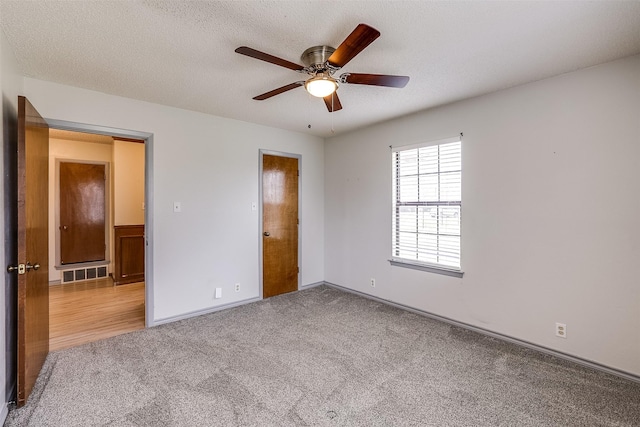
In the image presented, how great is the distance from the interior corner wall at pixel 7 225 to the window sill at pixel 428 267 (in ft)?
11.8

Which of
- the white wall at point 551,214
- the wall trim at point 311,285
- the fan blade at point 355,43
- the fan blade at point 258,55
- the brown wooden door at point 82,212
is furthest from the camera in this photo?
the brown wooden door at point 82,212

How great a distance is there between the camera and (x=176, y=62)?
242cm

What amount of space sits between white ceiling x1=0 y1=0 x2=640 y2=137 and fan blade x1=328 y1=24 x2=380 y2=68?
0.80ft

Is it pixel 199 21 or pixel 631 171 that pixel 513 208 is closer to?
pixel 631 171

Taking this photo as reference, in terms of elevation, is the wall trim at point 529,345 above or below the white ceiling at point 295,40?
below

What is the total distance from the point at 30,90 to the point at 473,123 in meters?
4.23

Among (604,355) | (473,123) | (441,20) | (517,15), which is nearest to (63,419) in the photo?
(441,20)

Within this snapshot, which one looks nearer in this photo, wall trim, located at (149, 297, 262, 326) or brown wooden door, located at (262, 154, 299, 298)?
wall trim, located at (149, 297, 262, 326)

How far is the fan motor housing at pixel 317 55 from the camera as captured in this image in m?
2.15

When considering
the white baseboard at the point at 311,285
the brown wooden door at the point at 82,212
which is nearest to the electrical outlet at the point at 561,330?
the white baseboard at the point at 311,285

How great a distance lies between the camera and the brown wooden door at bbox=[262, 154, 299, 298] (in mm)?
4352

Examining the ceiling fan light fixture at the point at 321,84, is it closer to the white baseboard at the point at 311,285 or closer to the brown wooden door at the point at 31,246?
the brown wooden door at the point at 31,246

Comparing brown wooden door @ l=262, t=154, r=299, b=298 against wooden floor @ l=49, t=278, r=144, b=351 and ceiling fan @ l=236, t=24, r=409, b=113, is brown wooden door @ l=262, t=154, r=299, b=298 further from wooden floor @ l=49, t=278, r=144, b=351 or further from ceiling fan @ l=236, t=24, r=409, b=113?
ceiling fan @ l=236, t=24, r=409, b=113

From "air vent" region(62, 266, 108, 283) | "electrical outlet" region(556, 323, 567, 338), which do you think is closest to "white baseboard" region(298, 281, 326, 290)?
"electrical outlet" region(556, 323, 567, 338)
